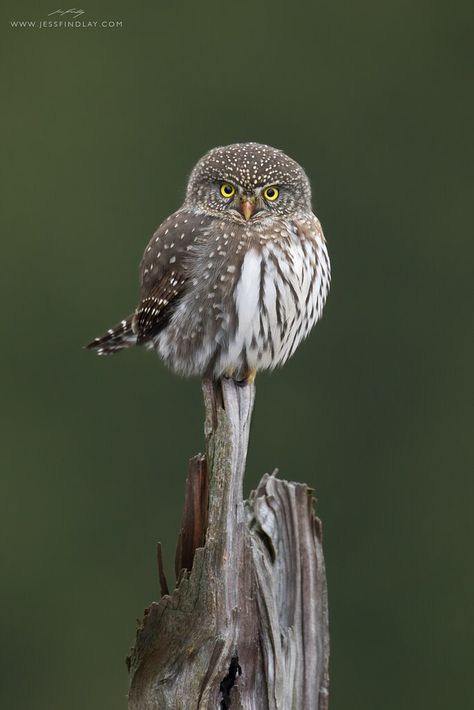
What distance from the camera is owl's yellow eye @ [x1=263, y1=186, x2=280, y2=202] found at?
5609 mm

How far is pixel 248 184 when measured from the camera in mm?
5555

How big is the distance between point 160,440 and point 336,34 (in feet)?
13.4

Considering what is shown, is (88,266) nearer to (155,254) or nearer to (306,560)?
(155,254)

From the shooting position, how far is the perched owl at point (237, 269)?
548cm

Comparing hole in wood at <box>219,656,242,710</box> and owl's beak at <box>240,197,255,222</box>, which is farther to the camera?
owl's beak at <box>240,197,255,222</box>

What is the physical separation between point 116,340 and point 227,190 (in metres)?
1.12

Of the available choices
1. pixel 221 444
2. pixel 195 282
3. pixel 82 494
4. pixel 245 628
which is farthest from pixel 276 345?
pixel 82 494

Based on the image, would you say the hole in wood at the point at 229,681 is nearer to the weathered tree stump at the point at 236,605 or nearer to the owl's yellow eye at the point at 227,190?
the weathered tree stump at the point at 236,605

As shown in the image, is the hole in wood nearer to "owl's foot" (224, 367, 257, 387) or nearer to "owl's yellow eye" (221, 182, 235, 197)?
"owl's foot" (224, 367, 257, 387)

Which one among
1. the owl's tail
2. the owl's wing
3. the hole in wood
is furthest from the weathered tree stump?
the owl's tail
